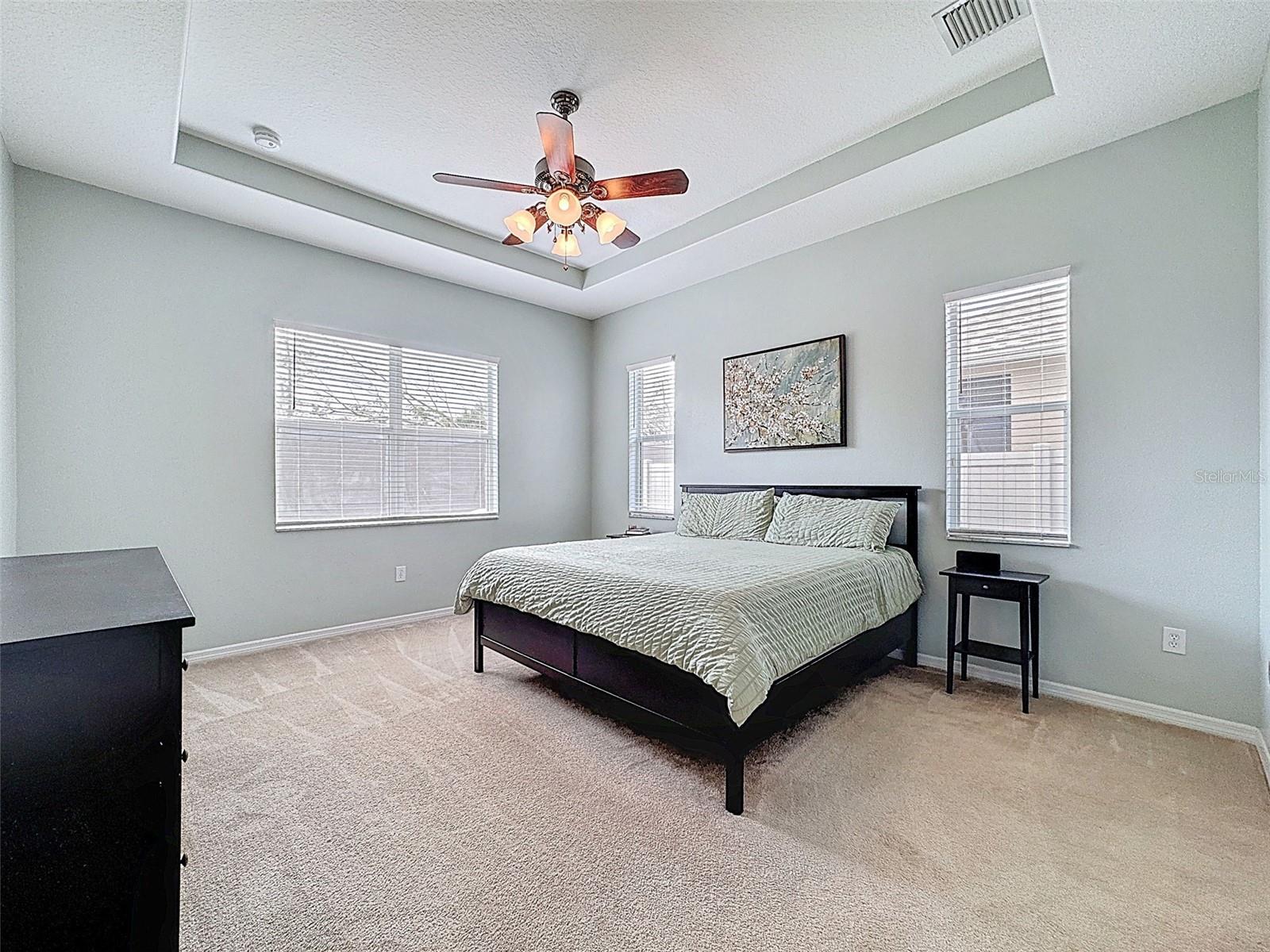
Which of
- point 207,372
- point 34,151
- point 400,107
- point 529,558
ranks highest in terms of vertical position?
point 400,107

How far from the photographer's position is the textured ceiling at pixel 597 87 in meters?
2.22

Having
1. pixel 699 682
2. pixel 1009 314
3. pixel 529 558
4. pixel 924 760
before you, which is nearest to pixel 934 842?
pixel 924 760

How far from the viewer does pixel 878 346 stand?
12.4 ft

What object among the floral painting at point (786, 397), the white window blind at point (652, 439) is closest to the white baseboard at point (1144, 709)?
the floral painting at point (786, 397)

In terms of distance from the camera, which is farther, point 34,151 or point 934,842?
point 34,151

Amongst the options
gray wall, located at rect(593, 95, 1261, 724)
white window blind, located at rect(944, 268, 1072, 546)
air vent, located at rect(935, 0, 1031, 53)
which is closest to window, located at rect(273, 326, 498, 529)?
gray wall, located at rect(593, 95, 1261, 724)

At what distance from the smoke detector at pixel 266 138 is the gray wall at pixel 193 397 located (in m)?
0.89

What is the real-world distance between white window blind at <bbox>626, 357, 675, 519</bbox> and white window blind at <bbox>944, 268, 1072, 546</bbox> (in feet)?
7.57

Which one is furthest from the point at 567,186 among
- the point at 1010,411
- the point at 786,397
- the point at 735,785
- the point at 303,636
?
→ the point at 303,636

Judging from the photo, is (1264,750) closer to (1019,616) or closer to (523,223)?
(1019,616)

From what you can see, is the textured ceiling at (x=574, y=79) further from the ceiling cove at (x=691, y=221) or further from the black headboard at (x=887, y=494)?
the black headboard at (x=887, y=494)

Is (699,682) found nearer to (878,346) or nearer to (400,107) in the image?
(878,346)

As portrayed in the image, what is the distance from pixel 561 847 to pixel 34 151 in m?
4.02

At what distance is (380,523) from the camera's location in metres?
4.43
